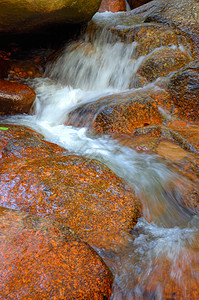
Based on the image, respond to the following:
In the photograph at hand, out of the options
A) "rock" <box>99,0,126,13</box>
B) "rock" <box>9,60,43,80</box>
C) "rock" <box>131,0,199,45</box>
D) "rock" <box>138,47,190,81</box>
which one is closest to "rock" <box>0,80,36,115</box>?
"rock" <box>9,60,43,80</box>

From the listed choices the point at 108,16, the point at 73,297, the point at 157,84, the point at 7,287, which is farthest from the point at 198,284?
the point at 108,16

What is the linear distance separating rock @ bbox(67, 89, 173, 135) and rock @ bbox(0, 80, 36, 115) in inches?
53.5

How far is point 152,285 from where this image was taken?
7.07 ft

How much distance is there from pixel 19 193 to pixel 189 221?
208 cm

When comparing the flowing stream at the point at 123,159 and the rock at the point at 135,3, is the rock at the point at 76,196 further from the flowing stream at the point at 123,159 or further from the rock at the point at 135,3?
the rock at the point at 135,3

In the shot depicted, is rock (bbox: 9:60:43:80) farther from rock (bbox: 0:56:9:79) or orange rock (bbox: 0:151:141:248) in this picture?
orange rock (bbox: 0:151:141:248)

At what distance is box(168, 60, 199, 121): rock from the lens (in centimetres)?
592

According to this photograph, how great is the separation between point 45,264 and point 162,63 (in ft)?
21.3

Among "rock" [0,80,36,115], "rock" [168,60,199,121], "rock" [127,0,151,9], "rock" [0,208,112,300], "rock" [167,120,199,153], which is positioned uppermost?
"rock" [127,0,151,9]

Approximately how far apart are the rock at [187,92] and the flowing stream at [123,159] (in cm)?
79

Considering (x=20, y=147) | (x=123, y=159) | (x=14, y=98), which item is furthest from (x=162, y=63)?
(x=20, y=147)

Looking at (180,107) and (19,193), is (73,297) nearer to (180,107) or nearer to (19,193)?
(19,193)

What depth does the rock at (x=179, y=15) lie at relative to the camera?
8.05m

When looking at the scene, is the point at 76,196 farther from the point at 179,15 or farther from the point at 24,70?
the point at 179,15
